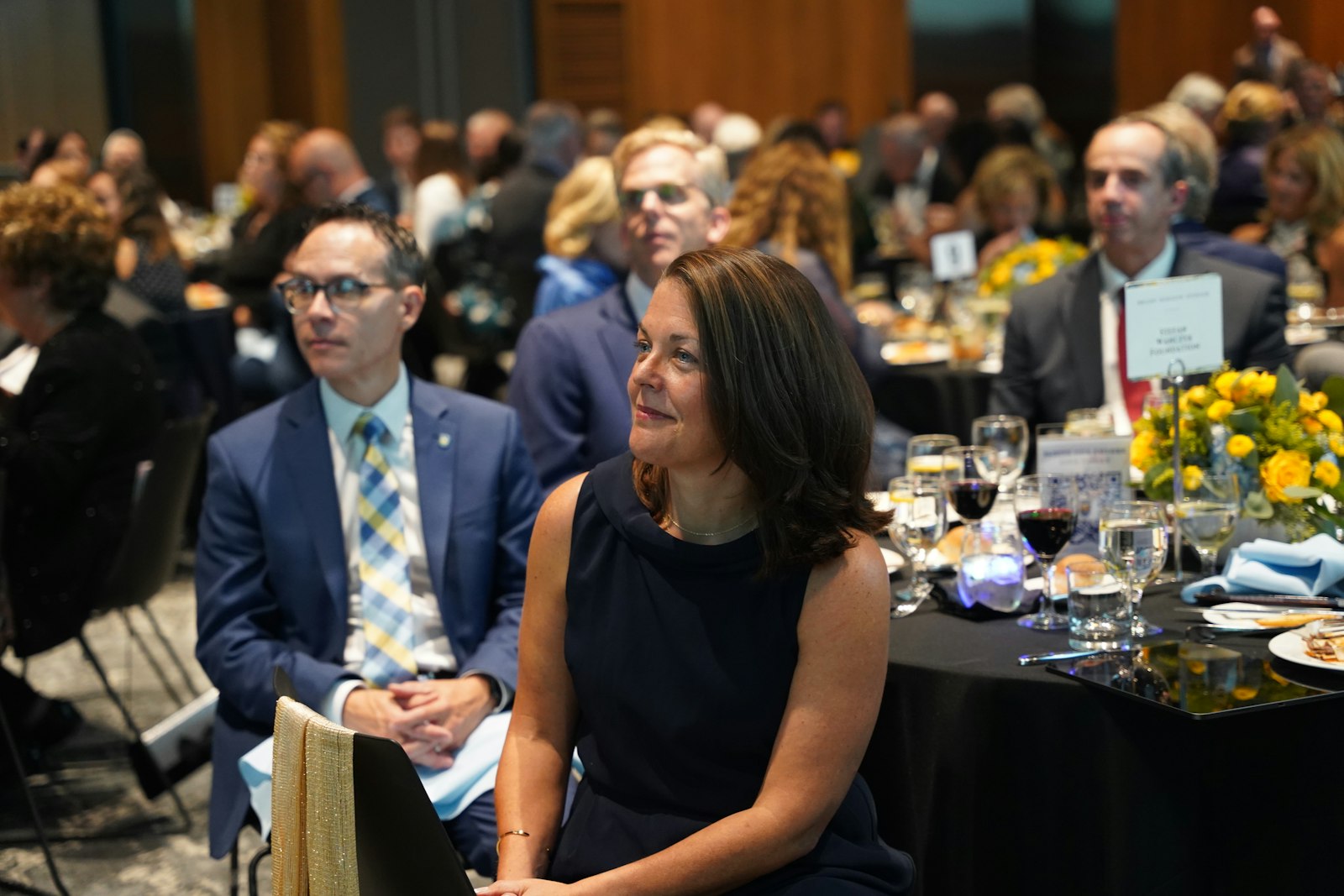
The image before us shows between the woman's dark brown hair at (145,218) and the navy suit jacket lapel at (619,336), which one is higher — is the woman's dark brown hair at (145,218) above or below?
above

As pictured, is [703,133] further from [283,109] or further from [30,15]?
[30,15]

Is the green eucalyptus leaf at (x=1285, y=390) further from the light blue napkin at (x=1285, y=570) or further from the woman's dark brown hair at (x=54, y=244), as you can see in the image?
the woman's dark brown hair at (x=54, y=244)

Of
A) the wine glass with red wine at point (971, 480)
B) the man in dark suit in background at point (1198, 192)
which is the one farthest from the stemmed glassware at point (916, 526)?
the man in dark suit in background at point (1198, 192)

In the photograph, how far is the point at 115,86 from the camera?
1238 centimetres

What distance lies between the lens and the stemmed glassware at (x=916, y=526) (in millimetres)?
2336

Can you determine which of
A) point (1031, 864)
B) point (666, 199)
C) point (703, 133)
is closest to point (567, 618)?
point (1031, 864)

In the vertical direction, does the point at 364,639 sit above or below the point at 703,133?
below

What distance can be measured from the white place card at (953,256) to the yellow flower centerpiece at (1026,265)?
0.45 metres

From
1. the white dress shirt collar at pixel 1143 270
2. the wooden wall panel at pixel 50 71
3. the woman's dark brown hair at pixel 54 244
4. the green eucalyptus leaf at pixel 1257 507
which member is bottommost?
the green eucalyptus leaf at pixel 1257 507

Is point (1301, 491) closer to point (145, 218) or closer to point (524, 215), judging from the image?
point (145, 218)

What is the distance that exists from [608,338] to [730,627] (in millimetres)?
1409

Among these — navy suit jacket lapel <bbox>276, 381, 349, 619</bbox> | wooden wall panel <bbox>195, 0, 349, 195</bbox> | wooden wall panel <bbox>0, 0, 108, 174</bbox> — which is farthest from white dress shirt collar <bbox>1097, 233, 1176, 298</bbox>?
wooden wall panel <bbox>195, 0, 349, 195</bbox>

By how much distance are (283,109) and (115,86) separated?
1.57 metres

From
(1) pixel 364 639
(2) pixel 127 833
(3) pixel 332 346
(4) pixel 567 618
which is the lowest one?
(2) pixel 127 833
